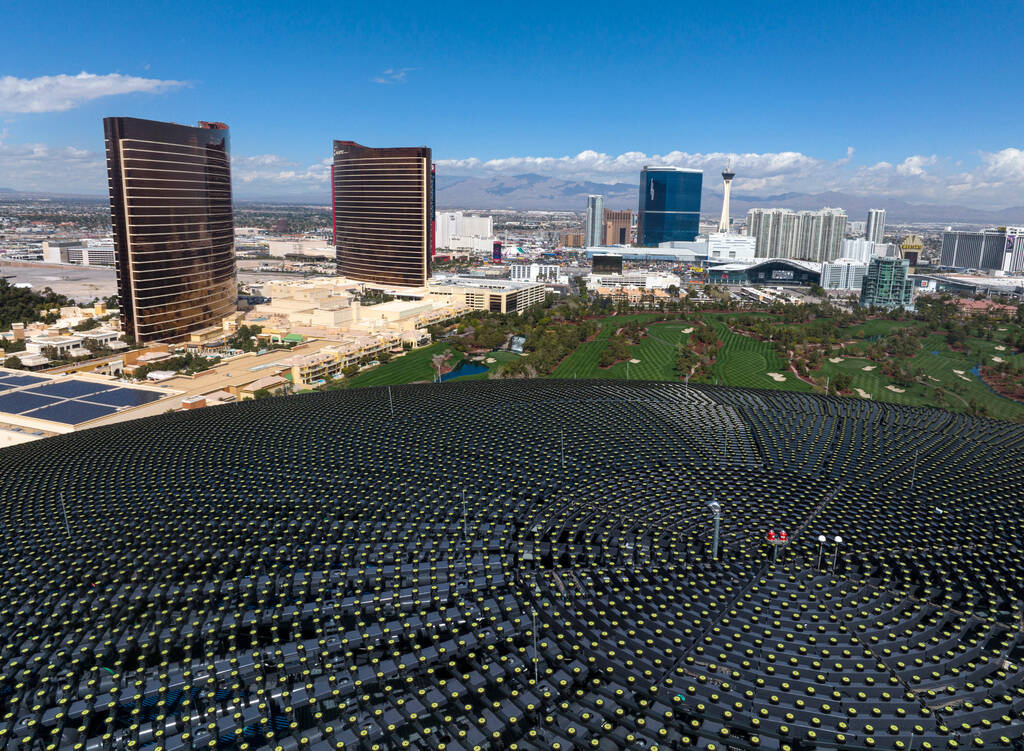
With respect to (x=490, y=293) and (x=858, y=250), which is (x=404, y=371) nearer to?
(x=490, y=293)

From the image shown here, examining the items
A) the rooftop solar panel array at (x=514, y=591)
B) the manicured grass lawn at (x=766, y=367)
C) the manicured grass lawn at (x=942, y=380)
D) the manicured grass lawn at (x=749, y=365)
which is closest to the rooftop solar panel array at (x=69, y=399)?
the manicured grass lawn at (x=766, y=367)

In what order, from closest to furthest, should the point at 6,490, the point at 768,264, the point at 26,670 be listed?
1. the point at 26,670
2. the point at 6,490
3. the point at 768,264

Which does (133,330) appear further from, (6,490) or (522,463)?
(522,463)

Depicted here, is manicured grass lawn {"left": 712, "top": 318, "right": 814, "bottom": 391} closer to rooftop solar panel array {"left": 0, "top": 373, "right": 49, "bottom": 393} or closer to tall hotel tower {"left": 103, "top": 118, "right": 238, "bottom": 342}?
tall hotel tower {"left": 103, "top": 118, "right": 238, "bottom": 342}

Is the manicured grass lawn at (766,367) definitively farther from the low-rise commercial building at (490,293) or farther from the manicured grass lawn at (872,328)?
the low-rise commercial building at (490,293)

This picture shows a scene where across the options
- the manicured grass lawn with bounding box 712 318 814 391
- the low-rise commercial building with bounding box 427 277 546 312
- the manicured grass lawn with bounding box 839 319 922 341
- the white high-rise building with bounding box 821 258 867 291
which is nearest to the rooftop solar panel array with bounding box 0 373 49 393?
the low-rise commercial building with bounding box 427 277 546 312

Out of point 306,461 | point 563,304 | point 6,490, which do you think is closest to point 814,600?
point 306,461
